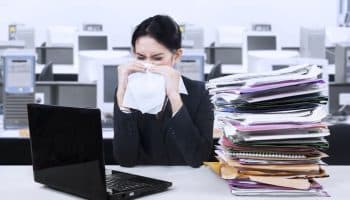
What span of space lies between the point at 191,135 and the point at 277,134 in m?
0.56

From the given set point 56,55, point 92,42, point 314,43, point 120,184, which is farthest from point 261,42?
point 120,184

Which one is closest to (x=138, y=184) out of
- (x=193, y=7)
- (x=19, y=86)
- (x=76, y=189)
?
(x=76, y=189)

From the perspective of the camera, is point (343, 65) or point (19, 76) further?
point (343, 65)

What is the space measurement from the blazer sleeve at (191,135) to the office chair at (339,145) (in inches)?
44.7

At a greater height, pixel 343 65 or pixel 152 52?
pixel 152 52

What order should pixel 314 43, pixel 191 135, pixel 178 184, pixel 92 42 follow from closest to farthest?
1. pixel 178 184
2. pixel 191 135
3. pixel 314 43
4. pixel 92 42

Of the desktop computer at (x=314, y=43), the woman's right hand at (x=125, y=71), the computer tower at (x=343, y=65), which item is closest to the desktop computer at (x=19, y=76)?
the woman's right hand at (x=125, y=71)

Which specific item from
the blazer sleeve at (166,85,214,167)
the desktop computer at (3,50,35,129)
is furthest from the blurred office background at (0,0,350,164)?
the blazer sleeve at (166,85,214,167)

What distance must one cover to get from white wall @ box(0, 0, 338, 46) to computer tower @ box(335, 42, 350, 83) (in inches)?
199

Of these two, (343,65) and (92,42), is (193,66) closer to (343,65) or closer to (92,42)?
(343,65)

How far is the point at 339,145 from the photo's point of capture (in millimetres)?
3029

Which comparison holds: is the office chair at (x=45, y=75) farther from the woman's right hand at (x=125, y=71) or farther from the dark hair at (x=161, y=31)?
the woman's right hand at (x=125, y=71)

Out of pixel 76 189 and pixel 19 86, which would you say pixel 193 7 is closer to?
pixel 19 86

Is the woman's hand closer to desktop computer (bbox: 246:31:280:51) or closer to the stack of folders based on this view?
the stack of folders
